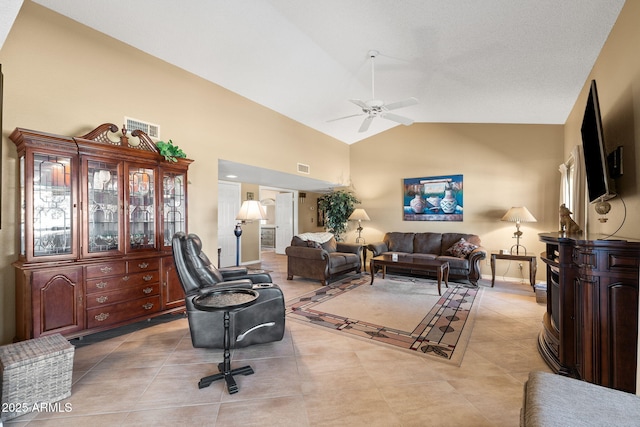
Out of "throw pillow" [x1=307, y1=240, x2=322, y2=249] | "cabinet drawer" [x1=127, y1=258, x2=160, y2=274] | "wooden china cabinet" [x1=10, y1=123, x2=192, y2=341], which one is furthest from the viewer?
"throw pillow" [x1=307, y1=240, x2=322, y2=249]

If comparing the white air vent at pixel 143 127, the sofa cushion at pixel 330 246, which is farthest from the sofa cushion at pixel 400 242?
the white air vent at pixel 143 127

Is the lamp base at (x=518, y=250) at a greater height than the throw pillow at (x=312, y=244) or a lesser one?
lesser

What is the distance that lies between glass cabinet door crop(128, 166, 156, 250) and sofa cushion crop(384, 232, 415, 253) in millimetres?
4908

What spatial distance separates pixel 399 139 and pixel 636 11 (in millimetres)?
4876

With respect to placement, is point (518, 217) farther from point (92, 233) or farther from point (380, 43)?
point (92, 233)

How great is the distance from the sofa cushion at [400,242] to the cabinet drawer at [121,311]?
16.0 feet

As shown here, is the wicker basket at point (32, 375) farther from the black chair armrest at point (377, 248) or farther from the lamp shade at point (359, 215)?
the lamp shade at point (359, 215)

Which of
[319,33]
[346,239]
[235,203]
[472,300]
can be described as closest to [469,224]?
[472,300]

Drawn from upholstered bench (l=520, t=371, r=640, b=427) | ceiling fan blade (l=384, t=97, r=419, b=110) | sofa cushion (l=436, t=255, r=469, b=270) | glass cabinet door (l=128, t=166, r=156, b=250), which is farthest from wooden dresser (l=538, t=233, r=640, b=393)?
glass cabinet door (l=128, t=166, r=156, b=250)

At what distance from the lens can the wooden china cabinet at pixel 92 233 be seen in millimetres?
2453

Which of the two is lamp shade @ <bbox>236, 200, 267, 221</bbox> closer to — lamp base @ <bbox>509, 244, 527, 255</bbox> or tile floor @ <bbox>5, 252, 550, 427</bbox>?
tile floor @ <bbox>5, 252, 550, 427</bbox>

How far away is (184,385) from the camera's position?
6.86 feet

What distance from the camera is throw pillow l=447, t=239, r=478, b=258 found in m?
5.35

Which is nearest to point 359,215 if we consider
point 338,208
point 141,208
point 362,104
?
point 338,208
